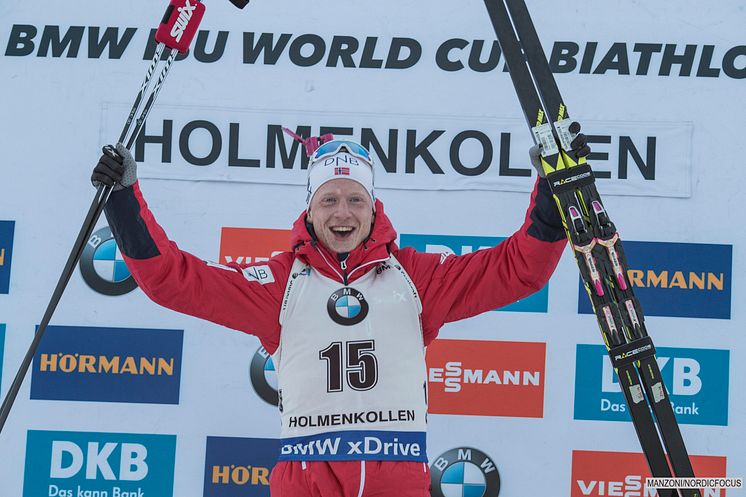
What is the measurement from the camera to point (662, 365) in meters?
3.22

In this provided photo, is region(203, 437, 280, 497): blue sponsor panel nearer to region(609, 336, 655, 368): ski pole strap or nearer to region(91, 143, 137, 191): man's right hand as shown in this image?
region(91, 143, 137, 191): man's right hand

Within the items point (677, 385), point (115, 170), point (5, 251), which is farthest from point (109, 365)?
point (677, 385)

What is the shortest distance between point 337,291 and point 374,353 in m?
0.19

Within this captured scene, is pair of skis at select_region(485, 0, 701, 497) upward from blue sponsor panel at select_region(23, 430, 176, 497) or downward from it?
upward

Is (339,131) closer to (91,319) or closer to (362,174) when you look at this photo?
(362,174)

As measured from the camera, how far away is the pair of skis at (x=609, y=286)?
2.14m

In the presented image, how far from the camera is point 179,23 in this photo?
2.35 m

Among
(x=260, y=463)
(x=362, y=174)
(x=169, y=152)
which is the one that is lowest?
(x=260, y=463)

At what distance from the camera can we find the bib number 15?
89.6 inches

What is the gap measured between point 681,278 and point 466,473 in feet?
3.53

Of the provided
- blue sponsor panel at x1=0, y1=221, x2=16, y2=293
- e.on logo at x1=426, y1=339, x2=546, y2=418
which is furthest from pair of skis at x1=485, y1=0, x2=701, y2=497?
blue sponsor panel at x1=0, y1=221, x2=16, y2=293

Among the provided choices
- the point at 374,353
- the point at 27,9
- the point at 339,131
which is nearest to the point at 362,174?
the point at 374,353

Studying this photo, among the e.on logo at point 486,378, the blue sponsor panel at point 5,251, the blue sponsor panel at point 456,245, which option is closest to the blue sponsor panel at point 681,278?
the blue sponsor panel at point 456,245

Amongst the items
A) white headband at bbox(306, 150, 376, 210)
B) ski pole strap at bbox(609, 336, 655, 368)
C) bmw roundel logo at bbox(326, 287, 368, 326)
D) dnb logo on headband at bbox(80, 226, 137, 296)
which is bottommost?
ski pole strap at bbox(609, 336, 655, 368)
